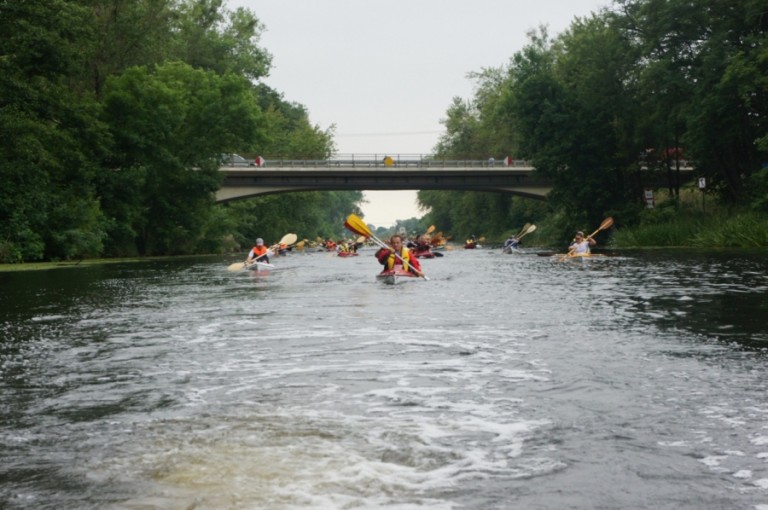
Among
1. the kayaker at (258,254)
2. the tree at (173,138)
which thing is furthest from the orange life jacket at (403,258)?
the tree at (173,138)

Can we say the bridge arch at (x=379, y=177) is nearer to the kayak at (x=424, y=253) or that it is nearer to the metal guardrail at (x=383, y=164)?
the metal guardrail at (x=383, y=164)

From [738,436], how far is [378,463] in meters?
2.63

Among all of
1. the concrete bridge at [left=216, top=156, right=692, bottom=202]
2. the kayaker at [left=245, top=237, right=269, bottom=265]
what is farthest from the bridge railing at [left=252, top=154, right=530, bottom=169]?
the kayaker at [left=245, top=237, right=269, bottom=265]

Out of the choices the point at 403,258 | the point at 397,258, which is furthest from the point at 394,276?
the point at 403,258

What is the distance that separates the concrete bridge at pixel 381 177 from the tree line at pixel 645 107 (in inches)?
193

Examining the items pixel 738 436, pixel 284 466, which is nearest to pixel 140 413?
pixel 284 466

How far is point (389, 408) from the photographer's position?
7602 mm

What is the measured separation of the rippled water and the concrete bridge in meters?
56.1

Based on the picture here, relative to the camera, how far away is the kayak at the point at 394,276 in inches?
965

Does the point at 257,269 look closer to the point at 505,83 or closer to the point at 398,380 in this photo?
the point at 398,380

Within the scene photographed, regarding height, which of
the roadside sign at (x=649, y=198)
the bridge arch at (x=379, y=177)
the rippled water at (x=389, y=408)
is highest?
the bridge arch at (x=379, y=177)

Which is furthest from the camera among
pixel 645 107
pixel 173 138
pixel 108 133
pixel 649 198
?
pixel 649 198

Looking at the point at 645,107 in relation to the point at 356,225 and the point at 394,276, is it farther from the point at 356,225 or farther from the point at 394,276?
the point at 394,276

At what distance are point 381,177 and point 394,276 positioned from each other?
50402 mm
